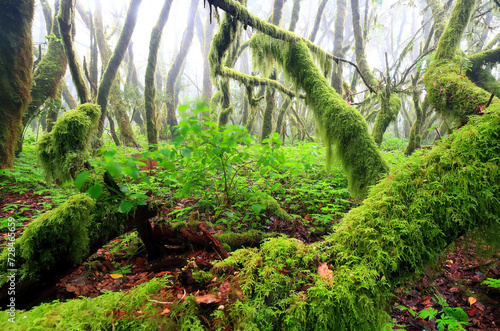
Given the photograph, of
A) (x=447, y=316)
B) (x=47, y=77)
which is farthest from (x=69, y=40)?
(x=447, y=316)

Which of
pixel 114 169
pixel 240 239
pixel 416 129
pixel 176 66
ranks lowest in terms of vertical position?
pixel 240 239

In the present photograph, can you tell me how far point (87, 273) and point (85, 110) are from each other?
6.57 ft

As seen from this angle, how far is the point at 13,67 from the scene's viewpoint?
4227mm

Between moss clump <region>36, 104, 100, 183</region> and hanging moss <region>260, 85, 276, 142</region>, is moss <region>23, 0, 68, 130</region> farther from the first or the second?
hanging moss <region>260, 85, 276, 142</region>

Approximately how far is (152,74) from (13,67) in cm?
440

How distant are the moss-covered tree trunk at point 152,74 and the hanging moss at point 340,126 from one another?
20.3 ft

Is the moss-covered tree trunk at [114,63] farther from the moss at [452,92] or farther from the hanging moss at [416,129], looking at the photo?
the hanging moss at [416,129]

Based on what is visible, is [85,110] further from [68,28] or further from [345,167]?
[68,28]

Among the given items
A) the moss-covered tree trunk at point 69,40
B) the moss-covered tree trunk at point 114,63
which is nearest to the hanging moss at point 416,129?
the moss-covered tree trunk at point 114,63

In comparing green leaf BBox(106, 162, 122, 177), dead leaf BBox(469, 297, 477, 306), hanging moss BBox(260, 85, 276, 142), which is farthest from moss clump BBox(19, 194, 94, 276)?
hanging moss BBox(260, 85, 276, 142)

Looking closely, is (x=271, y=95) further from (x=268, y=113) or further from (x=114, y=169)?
(x=114, y=169)

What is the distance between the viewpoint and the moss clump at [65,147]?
225cm

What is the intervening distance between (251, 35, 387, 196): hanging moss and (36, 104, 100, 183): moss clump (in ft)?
11.2

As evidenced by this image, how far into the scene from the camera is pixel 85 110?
8.17 ft
